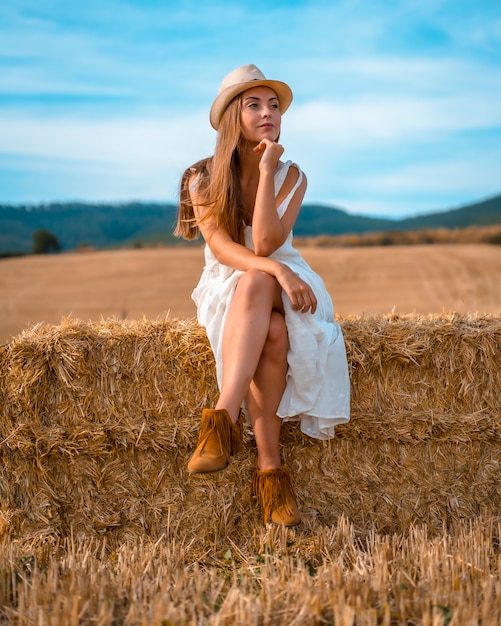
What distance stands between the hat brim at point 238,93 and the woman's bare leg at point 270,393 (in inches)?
40.5

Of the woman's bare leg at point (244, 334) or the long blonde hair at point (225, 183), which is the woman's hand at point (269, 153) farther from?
the woman's bare leg at point (244, 334)

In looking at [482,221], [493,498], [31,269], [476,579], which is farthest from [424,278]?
[482,221]

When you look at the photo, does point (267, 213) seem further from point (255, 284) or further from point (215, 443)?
point (215, 443)

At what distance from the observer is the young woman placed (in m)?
3.09

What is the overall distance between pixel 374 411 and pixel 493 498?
2.45 feet

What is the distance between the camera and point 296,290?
313 centimetres

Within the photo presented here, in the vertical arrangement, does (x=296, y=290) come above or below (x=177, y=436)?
above

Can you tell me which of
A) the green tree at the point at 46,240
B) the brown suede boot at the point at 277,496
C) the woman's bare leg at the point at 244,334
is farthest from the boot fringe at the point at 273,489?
the green tree at the point at 46,240

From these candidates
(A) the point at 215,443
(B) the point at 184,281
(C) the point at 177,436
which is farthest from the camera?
(B) the point at 184,281

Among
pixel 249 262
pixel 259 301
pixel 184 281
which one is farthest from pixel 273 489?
pixel 184 281

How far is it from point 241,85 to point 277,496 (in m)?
1.80

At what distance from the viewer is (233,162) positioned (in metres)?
3.62

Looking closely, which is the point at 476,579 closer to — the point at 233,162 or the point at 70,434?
the point at 70,434

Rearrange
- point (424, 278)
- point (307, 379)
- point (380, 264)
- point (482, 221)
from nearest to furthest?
point (307, 379)
point (424, 278)
point (380, 264)
point (482, 221)
